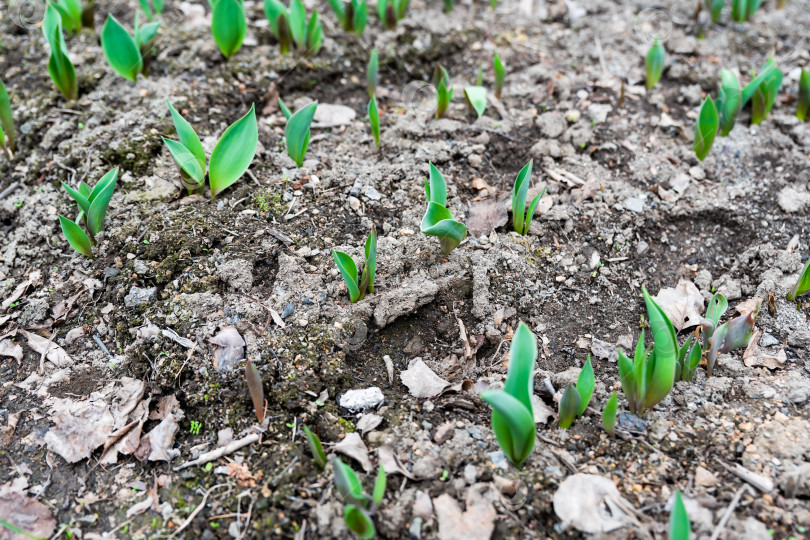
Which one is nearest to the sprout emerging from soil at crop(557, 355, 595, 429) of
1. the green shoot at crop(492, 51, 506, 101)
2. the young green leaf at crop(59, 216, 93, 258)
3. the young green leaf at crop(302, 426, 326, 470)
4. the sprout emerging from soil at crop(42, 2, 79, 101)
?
the young green leaf at crop(302, 426, 326, 470)

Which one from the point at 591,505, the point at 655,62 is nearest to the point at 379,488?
the point at 591,505

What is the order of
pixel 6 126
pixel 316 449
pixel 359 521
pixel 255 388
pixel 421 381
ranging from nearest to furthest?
pixel 359 521
pixel 316 449
pixel 255 388
pixel 421 381
pixel 6 126

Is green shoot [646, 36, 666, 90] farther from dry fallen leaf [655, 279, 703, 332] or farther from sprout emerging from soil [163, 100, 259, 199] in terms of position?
sprout emerging from soil [163, 100, 259, 199]

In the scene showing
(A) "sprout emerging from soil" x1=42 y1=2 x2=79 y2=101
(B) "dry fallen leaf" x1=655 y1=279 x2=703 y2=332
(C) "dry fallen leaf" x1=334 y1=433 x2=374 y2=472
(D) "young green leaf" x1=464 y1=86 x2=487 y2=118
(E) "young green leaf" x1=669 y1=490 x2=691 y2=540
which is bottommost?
(C) "dry fallen leaf" x1=334 y1=433 x2=374 y2=472

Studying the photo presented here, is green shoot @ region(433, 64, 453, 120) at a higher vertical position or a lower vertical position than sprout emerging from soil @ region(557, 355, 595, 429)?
higher

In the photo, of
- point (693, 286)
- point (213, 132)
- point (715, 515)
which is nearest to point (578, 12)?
point (693, 286)

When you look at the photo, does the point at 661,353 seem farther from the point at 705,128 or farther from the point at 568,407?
the point at 705,128

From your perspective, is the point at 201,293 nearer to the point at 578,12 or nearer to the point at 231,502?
the point at 231,502
